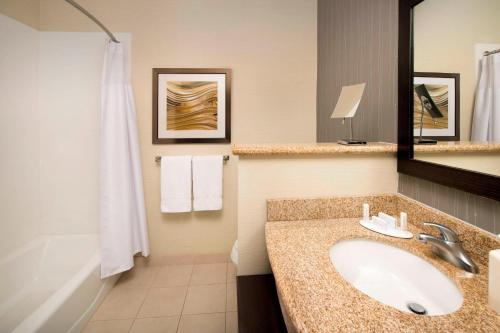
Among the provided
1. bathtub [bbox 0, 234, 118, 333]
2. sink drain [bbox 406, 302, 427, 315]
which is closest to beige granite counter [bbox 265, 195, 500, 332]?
sink drain [bbox 406, 302, 427, 315]

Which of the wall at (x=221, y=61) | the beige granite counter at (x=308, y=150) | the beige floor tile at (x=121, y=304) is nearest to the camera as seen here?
the beige granite counter at (x=308, y=150)

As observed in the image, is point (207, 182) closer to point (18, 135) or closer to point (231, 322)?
point (231, 322)

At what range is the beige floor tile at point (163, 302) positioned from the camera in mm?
1616

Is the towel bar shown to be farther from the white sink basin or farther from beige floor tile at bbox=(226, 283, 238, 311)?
the white sink basin

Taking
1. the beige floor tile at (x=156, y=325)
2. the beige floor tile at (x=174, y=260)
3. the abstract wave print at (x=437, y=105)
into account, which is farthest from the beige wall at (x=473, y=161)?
the beige floor tile at (x=174, y=260)

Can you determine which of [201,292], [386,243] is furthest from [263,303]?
[201,292]

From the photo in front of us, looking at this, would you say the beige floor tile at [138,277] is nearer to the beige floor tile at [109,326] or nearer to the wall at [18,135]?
the beige floor tile at [109,326]

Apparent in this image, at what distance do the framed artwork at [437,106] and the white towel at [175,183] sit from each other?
1.62 meters

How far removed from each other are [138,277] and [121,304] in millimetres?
315

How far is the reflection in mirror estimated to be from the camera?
68 centimetres

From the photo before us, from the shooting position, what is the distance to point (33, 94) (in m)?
1.94

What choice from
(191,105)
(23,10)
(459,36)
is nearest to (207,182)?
(191,105)

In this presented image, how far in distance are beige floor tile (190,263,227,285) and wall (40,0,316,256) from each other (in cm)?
14

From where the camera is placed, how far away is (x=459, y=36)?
767mm
